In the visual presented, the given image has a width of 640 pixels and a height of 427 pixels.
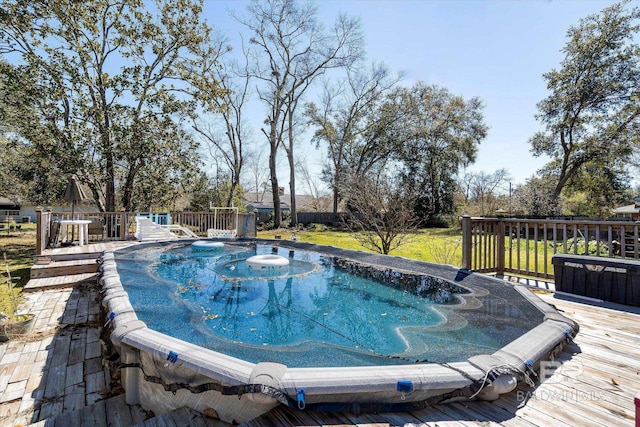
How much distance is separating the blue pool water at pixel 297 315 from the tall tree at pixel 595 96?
1984cm

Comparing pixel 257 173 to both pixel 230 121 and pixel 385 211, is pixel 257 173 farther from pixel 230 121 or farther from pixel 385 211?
pixel 385 211

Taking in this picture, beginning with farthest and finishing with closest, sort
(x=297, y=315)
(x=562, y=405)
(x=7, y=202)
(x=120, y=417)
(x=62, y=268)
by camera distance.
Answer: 1. (x=7, y=202)
2. (x=62, y=268)
3. (x=297, y=315)
4. (x=120, y=417)
5. (x=562, y=405)

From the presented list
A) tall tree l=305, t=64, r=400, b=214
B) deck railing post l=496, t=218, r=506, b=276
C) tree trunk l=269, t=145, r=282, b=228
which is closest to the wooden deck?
deck railing post l=496, t=218, r=506, b=276

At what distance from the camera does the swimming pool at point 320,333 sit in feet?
6.35

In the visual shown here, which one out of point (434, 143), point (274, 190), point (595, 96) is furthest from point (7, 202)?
point (595, 96)

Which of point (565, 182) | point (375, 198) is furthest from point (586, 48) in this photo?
point (375, 198)

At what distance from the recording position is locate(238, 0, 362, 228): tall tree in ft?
62.6

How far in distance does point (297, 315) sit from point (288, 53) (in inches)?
798

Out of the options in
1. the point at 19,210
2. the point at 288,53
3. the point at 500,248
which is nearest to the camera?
the point at 500,248

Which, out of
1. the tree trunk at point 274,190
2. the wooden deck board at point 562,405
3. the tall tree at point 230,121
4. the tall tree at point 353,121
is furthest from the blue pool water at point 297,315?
the tall tree at point 353,121

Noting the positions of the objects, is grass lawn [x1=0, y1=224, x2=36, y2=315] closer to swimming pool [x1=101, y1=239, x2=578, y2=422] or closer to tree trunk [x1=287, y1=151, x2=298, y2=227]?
swimming pool [x1=101, y1=239, x2=578, y2=422]

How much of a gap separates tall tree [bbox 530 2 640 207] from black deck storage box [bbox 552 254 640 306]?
18407 mm

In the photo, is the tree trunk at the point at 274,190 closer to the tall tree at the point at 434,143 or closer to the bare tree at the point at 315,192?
the tall tree at the point at 434,143

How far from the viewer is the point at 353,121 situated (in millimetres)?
24922
